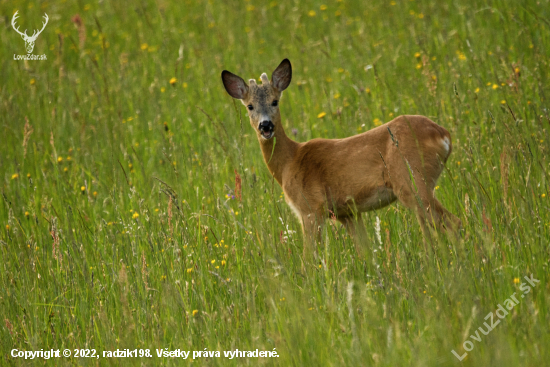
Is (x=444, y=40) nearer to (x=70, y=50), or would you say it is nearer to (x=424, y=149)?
(x=424, y=149)

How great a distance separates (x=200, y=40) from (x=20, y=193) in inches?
190

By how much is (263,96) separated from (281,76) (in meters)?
0.31

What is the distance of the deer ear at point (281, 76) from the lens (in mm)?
5773

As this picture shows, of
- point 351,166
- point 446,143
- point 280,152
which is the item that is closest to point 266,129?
point 280,152

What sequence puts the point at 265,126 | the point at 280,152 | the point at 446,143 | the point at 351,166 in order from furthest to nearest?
the point at 280,152 < the point at 265,126 < the point at 351,166 < the point at 446,143

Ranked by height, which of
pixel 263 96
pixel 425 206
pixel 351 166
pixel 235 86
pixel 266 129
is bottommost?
pixel 425 206

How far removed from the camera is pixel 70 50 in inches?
436

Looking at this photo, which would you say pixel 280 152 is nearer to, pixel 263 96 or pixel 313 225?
pixel 263 96

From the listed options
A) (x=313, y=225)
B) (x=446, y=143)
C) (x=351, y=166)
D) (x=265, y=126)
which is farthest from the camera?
(x=265, y=126)

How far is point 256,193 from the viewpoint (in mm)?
5504

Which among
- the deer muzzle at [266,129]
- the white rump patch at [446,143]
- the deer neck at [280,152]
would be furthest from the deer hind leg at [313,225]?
the white rump patch at [446,143]

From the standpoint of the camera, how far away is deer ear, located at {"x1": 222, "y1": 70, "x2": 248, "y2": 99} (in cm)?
579

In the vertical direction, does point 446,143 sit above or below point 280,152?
below

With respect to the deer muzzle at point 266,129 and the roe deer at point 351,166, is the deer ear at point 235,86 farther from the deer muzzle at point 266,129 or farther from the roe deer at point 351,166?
the deer muzzle at point 266,129
